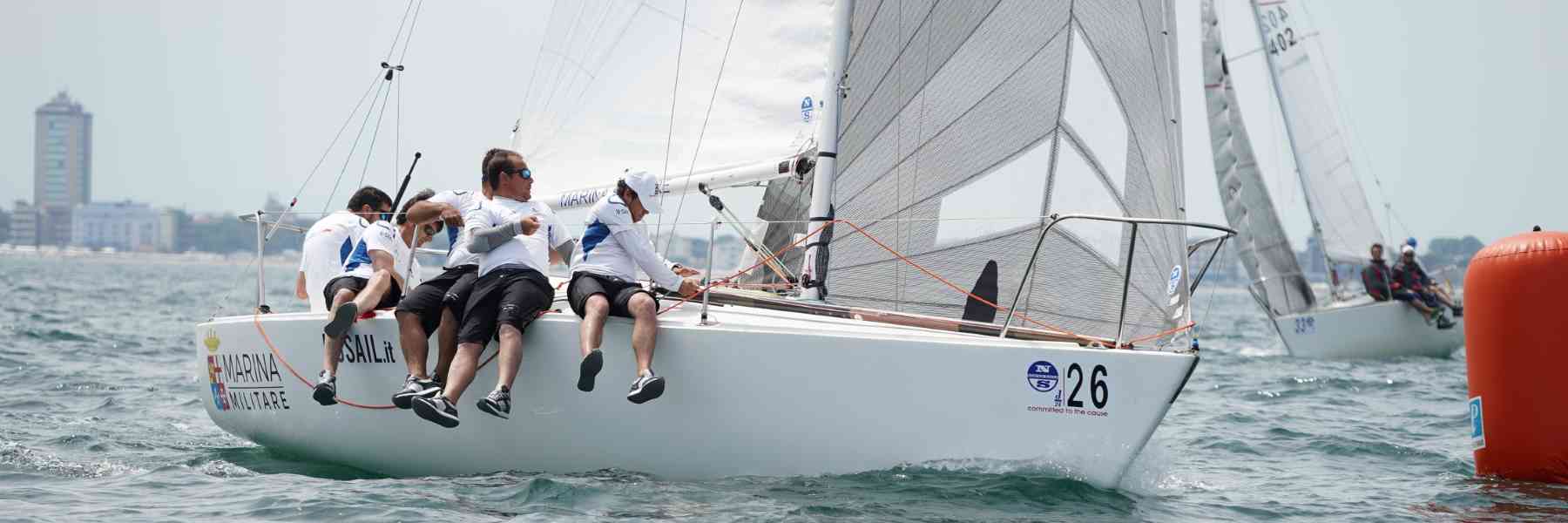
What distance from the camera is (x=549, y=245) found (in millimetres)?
6309

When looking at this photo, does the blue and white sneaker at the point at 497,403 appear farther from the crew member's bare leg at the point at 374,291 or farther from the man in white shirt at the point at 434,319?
the crew member's bare leg at the point at 374,291

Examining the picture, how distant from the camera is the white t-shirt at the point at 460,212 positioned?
20.1 feet

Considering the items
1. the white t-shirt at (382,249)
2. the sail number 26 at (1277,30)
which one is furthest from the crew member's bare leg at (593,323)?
the sail number 26 at (1277,30)

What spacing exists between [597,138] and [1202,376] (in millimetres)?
7243

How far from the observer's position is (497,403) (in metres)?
5.46

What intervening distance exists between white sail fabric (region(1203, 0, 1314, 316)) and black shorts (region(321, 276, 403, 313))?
13984mm

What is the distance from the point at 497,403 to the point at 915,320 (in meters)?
1.73

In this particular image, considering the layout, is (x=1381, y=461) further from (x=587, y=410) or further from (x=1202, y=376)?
(x=1202, y=376)

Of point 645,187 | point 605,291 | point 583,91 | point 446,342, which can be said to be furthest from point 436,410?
point 583,91

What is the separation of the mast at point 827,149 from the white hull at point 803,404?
0.63 m

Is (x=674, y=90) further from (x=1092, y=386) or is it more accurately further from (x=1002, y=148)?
(x=1092, y=386)

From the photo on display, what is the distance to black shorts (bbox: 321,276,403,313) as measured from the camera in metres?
6.51

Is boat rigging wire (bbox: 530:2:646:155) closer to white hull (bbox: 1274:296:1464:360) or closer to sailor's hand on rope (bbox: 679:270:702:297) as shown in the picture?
sailor's hand on rope (bbox: 679:270:702:297)

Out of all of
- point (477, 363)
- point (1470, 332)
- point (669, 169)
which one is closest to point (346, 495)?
point (477, 363)
